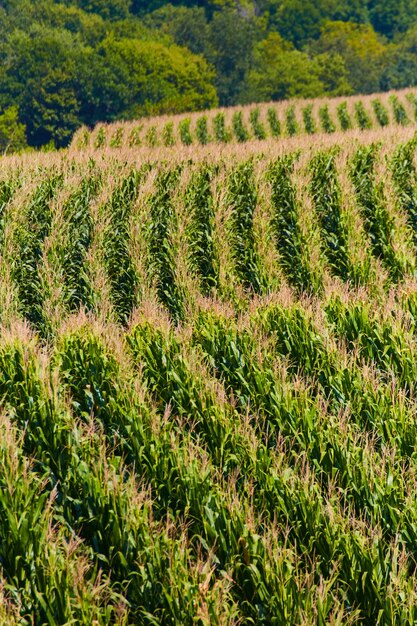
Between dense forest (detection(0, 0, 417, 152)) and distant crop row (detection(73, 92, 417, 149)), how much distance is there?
92.7 ft

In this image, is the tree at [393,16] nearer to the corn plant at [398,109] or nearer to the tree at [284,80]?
the tree at [284,80]

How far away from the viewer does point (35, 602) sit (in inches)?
204

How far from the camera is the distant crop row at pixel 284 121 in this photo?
36062 mm

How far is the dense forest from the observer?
231 ft

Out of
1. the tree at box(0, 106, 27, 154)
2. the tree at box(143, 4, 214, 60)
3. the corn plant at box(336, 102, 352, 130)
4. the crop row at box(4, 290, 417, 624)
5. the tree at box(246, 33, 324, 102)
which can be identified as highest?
the tree at box(143, 4, 214, 60)

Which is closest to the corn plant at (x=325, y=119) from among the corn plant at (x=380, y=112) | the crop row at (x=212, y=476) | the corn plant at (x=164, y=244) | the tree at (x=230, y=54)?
the corn plant at (x=380, y=112)

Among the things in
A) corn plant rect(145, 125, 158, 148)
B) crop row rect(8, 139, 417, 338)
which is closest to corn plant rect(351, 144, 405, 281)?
crop row rect(8, 139, 417, 338)

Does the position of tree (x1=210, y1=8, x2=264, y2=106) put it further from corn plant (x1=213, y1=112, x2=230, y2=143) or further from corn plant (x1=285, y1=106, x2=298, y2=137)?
corn plant (x1=213, y1=112, x2=230, y2=143)

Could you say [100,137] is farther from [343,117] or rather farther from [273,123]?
[343,117]

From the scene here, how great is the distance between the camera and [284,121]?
38438mm

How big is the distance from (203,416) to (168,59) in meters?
73.6

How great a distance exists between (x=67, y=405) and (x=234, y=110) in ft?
112

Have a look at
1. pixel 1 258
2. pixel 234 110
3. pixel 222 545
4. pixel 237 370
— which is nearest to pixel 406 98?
pixel 234 110

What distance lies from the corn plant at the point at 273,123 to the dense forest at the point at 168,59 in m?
28.4
